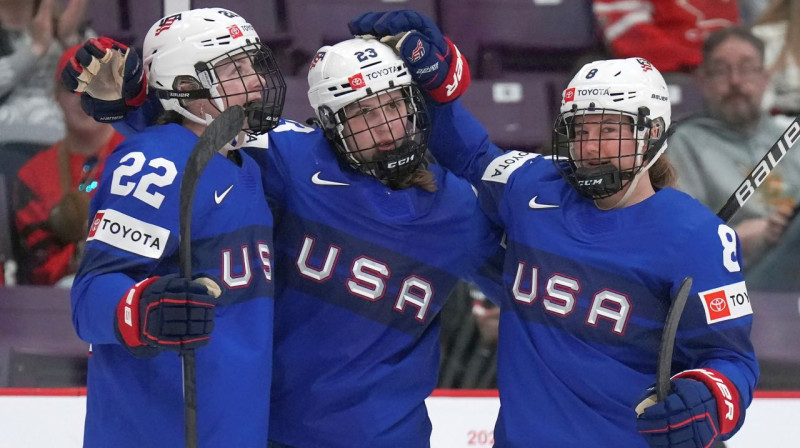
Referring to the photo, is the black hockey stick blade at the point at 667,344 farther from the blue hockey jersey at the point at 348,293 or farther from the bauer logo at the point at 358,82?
the bauer logo at the point at 358,82

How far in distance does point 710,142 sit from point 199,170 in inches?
103

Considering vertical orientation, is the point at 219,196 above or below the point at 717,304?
above

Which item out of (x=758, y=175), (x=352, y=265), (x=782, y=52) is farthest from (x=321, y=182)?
(x=782, y=52)

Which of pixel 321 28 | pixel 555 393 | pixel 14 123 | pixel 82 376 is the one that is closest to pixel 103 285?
pixel 555 393

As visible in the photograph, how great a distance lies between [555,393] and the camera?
7.77 feet

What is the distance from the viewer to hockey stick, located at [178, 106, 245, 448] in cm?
200

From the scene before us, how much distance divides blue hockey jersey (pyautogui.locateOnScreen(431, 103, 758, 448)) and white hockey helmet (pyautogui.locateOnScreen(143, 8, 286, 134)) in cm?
58

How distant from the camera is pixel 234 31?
7.85 feet

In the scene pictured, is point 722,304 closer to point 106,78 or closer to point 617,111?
point 617,111

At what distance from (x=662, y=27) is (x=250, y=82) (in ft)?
7.51

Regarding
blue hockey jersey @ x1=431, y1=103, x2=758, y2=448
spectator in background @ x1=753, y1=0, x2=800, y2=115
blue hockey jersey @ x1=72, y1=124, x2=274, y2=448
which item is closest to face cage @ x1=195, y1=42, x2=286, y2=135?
blue hockey jersey @ x1=72, y1=124, x2=274, y2=448

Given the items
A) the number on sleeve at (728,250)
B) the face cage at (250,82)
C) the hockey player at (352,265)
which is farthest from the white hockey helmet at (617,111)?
the face cage at (250,82)

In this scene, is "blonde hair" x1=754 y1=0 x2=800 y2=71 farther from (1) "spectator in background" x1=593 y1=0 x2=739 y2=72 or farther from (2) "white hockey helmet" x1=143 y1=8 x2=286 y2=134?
(2) "white hockey helmet" x1=143 y1=8 x2=286 y2=134

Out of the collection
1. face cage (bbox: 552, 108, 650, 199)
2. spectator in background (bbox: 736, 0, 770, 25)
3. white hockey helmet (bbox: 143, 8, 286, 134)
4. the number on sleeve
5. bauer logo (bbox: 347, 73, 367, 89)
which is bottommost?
spectator in background (bbox: 736, 0, 770, 25)
